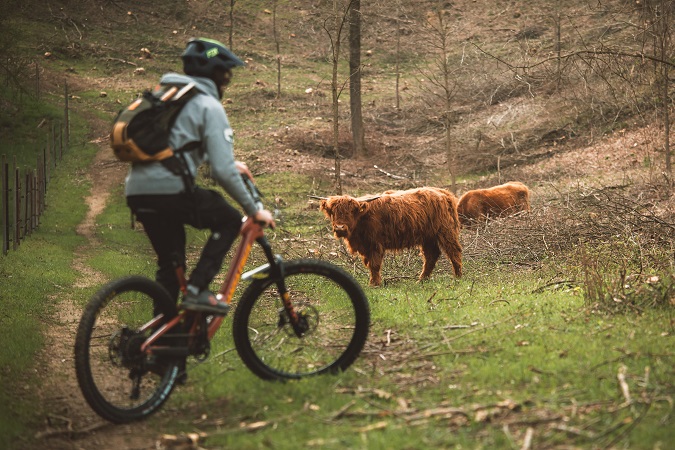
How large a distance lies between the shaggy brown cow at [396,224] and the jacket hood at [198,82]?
5.48 meters

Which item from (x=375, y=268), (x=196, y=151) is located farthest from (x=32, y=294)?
(x=196, y=151)

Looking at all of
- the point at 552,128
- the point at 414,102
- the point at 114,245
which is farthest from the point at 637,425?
the point at 414,102

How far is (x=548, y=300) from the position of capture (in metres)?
8.69

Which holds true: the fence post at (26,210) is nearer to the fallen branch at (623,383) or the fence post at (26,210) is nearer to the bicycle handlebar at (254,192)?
the bicycle handlebar at (254,192)

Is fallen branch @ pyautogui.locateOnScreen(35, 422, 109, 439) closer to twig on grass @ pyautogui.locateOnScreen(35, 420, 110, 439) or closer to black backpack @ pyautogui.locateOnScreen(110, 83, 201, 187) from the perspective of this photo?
twig on grass @ pyautogui.locateOnScreen(35, 420, 110, 439)

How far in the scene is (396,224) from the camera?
38.0 feet

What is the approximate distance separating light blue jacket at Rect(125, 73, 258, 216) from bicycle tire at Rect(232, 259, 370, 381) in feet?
3.07

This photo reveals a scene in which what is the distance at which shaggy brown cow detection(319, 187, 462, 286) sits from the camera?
37.1 ft

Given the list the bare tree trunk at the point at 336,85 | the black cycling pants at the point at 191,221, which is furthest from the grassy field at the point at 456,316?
the bare tree trunk at the point at 336,85

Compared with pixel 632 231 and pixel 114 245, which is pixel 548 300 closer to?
pixel 632 231

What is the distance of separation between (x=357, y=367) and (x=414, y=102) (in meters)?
31.1

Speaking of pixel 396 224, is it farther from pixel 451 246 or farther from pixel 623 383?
pixel 623 383

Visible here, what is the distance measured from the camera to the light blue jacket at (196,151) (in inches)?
218

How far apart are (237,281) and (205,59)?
178cm
